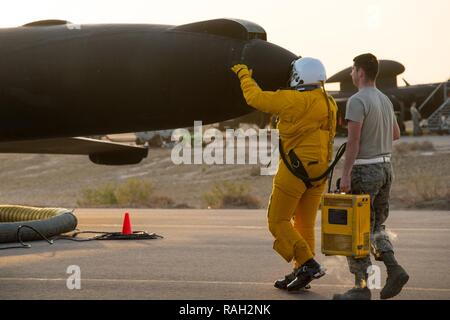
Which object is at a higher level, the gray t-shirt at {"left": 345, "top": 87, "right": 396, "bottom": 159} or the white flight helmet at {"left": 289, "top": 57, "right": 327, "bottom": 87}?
the white flight helmet at {"left": 289, "top": 57, "right": 327, "bottom": 87}

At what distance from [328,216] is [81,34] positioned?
445 cm

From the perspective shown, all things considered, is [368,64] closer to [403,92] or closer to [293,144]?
[293,144]

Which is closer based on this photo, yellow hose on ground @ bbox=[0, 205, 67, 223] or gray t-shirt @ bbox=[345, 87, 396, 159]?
gray t-shirt @ bbox=[345, 87, 396, 159]

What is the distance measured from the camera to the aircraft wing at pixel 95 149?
16188 millimetres

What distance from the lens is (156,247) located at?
39.3 ft

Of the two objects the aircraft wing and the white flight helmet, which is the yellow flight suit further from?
the aircraft wing

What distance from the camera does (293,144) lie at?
27.3ft

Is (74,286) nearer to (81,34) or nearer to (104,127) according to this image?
(104,127)

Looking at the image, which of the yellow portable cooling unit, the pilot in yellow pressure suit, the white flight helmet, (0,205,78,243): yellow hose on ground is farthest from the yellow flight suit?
(0,205,78,243): yellow hose on ground

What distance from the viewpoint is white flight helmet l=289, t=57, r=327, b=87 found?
8398 millimetres

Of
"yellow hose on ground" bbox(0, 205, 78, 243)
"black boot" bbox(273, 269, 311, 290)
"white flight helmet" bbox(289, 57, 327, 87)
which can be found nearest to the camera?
"white flight helmet" bbox(289, 57, 327, 87)

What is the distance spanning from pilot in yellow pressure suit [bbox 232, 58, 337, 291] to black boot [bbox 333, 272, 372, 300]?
510 millimetres

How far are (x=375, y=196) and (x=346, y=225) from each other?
1.62 feet

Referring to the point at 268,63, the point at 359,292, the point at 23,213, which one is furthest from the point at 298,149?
the point at 23,213
